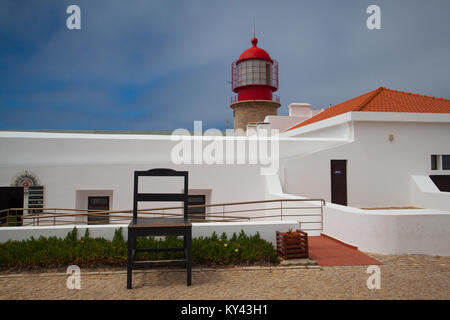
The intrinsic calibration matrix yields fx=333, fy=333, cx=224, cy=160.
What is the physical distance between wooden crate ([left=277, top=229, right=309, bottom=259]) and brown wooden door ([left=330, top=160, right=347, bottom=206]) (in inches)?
266

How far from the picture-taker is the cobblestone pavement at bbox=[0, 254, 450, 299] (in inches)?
202

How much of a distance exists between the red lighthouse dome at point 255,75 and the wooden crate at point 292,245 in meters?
20.8

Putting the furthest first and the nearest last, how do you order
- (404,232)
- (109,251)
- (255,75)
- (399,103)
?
(255,75) < (399,103) < (404,232) < (109,251)

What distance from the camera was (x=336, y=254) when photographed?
7660 mm

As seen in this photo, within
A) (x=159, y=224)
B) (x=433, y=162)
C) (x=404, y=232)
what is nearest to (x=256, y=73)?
(x=433, y=162)

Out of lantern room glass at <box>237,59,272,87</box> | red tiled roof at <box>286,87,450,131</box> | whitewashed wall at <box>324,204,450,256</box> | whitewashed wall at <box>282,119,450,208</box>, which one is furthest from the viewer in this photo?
lantern room glass at <box>237,59,272,87</box>

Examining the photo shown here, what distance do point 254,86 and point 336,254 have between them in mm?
20903

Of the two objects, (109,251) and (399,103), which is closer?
(109,251)

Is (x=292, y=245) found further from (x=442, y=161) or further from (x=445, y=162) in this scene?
(x=445, y=162)

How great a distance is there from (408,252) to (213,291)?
201 inches

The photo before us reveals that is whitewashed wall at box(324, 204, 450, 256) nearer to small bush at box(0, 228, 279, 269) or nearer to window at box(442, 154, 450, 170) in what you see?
small bush at box(0, 228, 279, 269)

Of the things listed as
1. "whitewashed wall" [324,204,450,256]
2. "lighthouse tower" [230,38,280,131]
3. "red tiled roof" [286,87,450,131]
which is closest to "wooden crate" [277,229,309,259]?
"whitewashed wall" [324,204,450,256]

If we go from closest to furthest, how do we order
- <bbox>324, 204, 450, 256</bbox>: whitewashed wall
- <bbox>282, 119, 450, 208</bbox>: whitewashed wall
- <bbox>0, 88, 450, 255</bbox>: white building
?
<bbox>324, 204, 450, 256</bbox>: whitewashed wall
<bbox>0, 88, 450, 255</bbox>: white building
<bbox>282, 119, 450, 208</bbox>: whitewashed wall

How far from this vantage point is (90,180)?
12.7 meters
